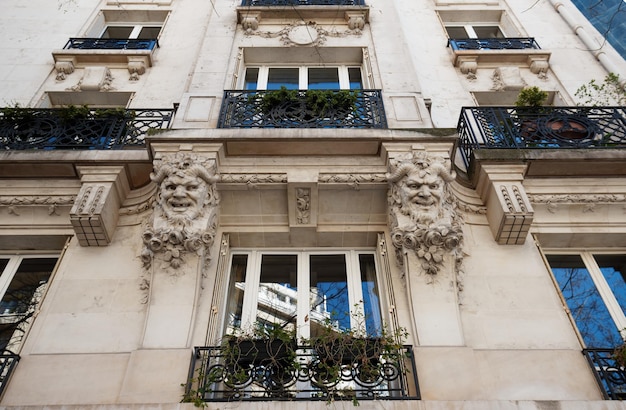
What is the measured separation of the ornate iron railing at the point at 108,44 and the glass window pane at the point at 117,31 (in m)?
1.16

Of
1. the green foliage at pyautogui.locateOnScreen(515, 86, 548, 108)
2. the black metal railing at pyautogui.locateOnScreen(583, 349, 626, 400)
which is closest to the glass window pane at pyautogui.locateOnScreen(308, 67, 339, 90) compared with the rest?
the green foliage at pyautogui.locateOnScreen(515, 86, 548, 108)

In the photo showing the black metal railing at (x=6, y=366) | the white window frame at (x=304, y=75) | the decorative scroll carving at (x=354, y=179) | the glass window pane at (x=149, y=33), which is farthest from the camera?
the glass window pane at (x=149, y=33)

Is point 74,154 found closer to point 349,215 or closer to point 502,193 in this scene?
point 349,215

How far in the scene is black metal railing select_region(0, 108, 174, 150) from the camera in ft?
22.2

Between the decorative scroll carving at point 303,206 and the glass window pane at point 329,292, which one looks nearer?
the glass window pane at point 329,292

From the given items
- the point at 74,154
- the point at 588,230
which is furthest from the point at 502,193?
the point at 74,154

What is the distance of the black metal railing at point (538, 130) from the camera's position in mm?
6777

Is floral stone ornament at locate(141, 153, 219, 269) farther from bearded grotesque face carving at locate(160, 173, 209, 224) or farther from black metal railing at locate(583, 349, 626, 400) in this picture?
black metal railing at locate(583, 349, 626, 400)

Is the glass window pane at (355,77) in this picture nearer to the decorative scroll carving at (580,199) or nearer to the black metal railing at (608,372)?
the decorative scroll carving at (580,199)

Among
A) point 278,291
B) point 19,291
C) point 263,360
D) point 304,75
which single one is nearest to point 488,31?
point 304,75

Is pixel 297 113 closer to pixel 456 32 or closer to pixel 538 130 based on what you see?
pixel 538 130

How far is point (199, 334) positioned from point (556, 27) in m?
10.5

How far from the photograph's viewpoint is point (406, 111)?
6945mm

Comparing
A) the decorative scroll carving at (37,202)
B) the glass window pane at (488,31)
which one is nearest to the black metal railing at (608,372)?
the decorative scroll carving at (37,202)
